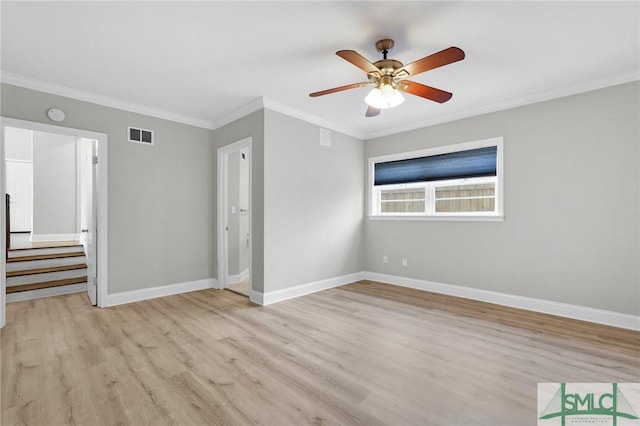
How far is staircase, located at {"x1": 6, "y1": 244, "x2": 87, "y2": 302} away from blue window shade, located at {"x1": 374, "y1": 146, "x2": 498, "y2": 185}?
207 inches

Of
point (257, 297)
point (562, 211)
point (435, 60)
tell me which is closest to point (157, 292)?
point (257, 297)

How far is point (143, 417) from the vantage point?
1.76 meters

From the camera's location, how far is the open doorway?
4.81 meters

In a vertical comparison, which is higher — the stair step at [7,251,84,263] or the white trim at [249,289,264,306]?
the stair step at [7,251,84,263]

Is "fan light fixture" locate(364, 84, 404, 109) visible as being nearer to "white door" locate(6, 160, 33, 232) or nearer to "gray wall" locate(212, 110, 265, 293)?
"gray wall" locate(212, 110, 265, 293)

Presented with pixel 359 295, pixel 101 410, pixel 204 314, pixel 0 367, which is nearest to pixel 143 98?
pixel 204 314

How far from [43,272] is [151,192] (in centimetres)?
214

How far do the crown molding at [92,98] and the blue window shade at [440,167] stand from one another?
3168 millimetres

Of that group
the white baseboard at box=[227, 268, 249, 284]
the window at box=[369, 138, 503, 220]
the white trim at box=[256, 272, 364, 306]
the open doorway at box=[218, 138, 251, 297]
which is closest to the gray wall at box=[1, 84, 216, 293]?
the open doorway at box=[218, 138, 251, 297]

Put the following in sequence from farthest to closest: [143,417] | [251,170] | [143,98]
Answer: [251,170] → [143,98] → [143,417]

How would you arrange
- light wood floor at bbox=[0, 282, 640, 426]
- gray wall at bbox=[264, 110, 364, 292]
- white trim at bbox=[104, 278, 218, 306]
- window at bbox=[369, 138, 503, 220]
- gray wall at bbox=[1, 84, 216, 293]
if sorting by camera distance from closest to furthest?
light wood floor at bbox=[0, 282, 640, 426] < gray wall at bbox=[1, 84, 216, 293] < white trim at bbox=[104, 278, 218, 306] < gray wall at bbox=[264, 110, 364, 292] < window at bbox=[369, 138, 503, 220]

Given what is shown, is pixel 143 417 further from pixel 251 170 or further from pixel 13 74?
pixel 13 74

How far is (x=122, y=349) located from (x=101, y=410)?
0.91 meters

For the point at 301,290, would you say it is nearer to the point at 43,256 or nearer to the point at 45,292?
the point at 45,292
